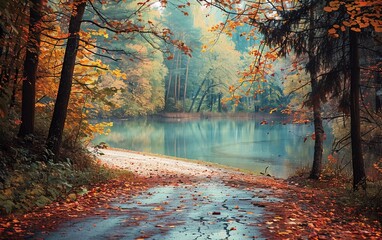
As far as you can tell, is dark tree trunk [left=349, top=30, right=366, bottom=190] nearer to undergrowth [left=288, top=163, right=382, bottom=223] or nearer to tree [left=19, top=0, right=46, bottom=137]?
undergrowth [left=288, top=163, right=382, bottom=223]

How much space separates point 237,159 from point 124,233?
1965cm

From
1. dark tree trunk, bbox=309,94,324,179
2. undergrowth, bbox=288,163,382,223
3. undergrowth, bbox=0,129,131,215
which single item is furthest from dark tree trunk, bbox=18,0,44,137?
dark tree trunk, bbox=309,94,324,179

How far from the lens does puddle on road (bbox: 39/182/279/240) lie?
4.61 meters

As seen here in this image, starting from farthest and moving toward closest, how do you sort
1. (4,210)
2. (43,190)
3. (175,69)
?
1. (175,69)
2. (43,190)
3. (4,210)

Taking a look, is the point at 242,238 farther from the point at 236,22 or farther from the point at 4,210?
the point at 236,22

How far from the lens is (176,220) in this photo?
545cm

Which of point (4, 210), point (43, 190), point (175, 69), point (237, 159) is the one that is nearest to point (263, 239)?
point (4, 210)

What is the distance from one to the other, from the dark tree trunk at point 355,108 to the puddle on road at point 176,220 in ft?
8.92

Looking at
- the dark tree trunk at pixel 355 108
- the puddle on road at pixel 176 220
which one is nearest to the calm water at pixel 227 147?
the dark tree trunk at pixel 355 108

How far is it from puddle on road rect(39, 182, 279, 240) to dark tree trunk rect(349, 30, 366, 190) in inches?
107

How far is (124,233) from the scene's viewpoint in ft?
15.4

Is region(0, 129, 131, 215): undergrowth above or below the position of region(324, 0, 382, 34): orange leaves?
below

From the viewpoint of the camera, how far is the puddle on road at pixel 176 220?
4614mm

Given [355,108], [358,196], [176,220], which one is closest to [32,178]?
[176,220]
